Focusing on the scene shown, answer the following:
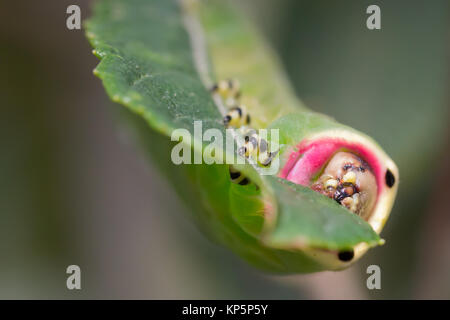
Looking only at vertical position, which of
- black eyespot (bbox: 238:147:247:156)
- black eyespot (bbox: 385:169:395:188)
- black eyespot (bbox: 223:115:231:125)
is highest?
black eyespot (bbox: 223:115:231:125)

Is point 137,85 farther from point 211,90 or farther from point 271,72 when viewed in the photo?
point 271,72

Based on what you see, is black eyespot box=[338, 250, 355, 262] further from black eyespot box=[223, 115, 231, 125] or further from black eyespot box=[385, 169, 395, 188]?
black eyespot box=[223, 115, 231, 125]

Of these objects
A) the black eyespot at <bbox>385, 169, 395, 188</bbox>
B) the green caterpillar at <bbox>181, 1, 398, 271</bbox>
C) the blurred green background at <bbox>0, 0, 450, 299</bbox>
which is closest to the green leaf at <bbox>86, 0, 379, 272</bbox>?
the green caterpillar at <bbox>181, 1, 398, 271</bbox>

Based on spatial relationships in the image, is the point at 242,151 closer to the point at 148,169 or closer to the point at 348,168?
the point at 348,168

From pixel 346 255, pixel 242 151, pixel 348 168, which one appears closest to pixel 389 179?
pixel 348 168

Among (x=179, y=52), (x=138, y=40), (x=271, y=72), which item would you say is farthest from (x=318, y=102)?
(x=138, y=40)

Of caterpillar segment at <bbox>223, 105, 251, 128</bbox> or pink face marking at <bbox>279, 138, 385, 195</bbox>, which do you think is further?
caterpillar segment at <bbox>223, 105, 251, 128</bbox>

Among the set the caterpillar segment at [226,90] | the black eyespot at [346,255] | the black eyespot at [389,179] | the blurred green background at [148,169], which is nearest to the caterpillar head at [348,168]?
the black eyespot at [389,179]

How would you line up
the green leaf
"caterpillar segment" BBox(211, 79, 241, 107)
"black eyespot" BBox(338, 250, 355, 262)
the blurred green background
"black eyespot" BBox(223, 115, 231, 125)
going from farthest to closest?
the blurred green background < "caterpillar segment" BBox(211, 79, 241, 107) < "black eyespot" BBox(223, 115, 231, 125) < "black eyespot" BBox(338, 250, 355, 262) < the green leaf
